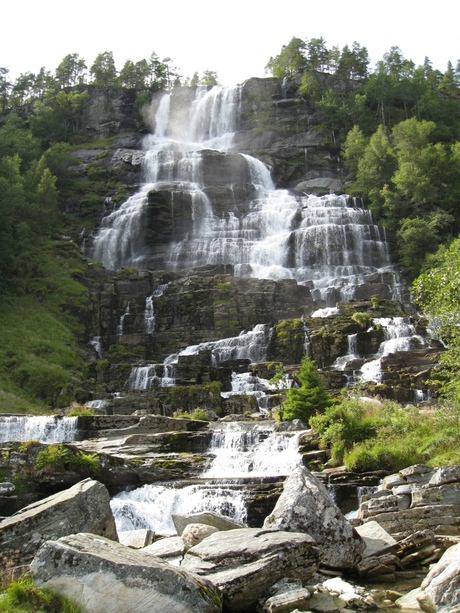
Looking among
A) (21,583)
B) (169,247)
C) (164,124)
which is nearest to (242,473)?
(21,583)

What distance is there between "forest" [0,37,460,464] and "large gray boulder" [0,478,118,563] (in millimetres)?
11537

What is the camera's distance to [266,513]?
17.2 meters

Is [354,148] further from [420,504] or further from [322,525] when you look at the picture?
[322,525]

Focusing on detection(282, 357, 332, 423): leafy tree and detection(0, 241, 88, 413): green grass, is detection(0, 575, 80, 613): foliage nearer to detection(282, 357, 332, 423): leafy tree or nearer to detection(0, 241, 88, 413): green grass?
detection(282, 357, 332, 423): leafy tree

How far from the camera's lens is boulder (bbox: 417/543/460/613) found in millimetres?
8906

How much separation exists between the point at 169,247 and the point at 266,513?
4663cm

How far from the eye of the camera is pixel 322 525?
38.5ft

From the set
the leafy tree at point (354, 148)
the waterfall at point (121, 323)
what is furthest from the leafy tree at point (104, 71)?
the waterfall at point (121, 323)

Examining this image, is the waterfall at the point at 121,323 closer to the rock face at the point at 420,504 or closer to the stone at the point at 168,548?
the rock face at the point at 420,504

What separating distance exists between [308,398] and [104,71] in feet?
282

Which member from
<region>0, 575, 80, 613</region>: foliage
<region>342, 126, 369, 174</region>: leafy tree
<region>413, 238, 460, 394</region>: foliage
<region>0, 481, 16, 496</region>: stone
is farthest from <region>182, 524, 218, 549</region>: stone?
<region>342, 126, 369, 174</region>: leafy tree

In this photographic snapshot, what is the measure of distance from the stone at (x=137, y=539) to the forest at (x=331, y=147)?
9.83 m

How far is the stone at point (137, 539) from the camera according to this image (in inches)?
511

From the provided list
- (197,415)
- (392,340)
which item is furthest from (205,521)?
(392,340)
